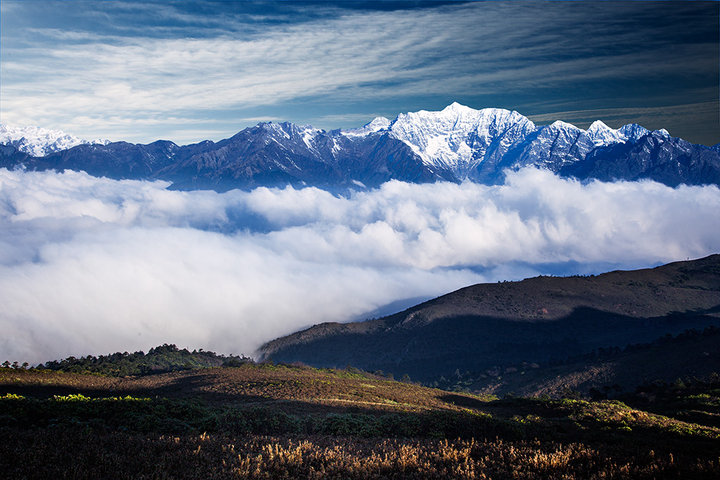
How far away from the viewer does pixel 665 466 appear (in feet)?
36.0

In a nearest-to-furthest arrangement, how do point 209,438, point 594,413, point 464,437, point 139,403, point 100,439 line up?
1. point 100,439
2. point 209,438
3. point 464,437
4. point 139,403
5. point 594,413

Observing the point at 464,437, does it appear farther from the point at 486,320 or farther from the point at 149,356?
the point at 486,320

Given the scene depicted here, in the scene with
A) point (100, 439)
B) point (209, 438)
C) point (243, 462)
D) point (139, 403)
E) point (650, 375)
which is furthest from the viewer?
point (650, 375)

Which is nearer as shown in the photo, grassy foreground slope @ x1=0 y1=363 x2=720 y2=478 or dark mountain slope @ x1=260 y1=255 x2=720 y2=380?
grassy foreground slope @ x1=0 y1=363 x2=720 y2=478

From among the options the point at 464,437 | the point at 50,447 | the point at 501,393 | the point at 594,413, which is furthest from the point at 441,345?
the point at 50,447

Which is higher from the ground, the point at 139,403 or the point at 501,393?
the point at 139,403

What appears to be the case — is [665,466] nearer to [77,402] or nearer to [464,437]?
[464,437]

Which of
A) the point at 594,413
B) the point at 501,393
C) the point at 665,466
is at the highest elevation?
the point at 665,466

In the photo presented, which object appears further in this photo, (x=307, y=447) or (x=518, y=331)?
(x=518, y=331)

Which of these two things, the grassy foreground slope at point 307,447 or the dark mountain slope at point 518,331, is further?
the dark mountain slope at point 518,331

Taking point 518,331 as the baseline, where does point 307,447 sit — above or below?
below

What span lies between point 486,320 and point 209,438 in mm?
182401

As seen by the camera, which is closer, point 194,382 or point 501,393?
point 194,382

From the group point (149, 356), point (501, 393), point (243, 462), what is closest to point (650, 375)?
point (501, 393)
